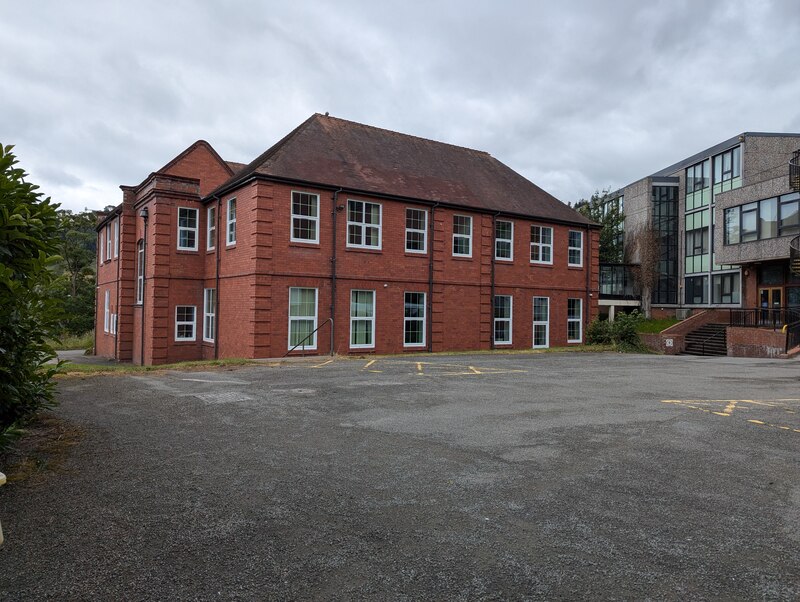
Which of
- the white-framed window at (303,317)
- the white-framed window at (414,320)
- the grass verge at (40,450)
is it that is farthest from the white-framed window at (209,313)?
the grass verge at (40,450)

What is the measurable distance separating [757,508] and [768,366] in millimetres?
16893

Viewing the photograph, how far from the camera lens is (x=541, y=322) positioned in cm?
2658

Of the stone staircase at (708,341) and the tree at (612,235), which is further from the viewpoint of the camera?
the tree at (612,235)

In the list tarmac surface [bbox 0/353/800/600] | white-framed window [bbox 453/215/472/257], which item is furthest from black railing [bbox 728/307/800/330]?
tarmac surface [bbox 0/353/800/600]

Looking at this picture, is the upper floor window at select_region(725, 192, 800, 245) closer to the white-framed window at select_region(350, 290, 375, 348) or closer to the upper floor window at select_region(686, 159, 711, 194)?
the upper floor window at select_region(686, 159, 711, 194)

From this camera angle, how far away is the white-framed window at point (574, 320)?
90.6 ft

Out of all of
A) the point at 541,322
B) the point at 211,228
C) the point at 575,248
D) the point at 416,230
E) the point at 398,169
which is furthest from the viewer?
the point at 575,248

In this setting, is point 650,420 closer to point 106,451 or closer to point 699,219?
point 106,451

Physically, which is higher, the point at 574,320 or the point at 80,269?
the point at 80,269

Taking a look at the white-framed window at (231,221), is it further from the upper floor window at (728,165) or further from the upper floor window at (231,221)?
the upper floor window at (728,165)

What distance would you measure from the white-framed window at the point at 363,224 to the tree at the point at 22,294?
597 inches

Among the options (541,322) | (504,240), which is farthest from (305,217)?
(541,322)

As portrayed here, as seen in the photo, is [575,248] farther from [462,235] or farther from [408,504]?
[408,504]

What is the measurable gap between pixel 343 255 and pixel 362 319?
2.59 m
